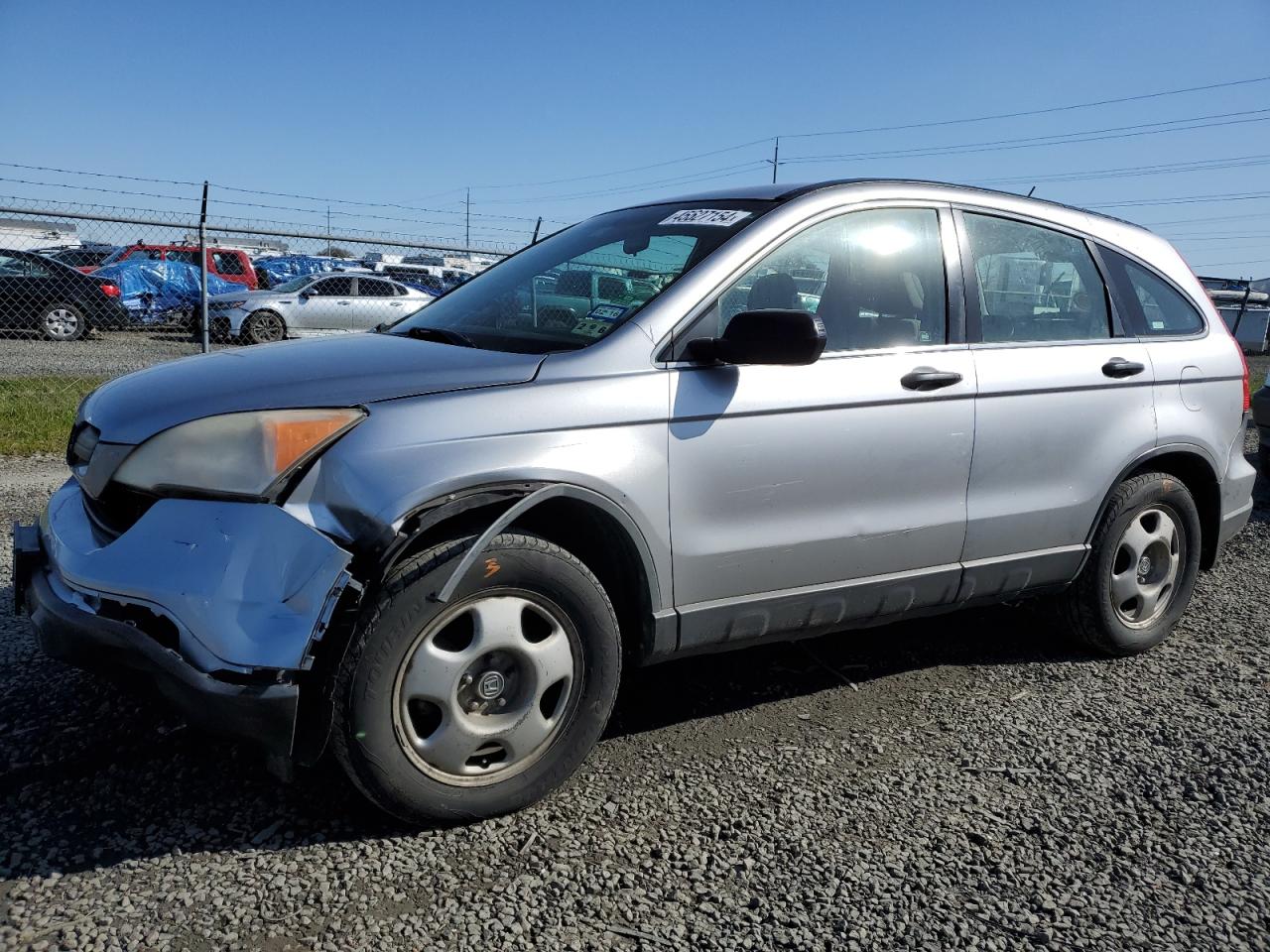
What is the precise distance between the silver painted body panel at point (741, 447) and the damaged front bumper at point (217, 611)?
1 centimetres

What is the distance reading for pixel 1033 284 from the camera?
12.8ft

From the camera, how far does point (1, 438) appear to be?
7.42 meters

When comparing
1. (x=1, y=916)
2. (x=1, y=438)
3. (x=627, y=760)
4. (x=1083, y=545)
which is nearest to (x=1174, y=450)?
(x=1083, y=545)

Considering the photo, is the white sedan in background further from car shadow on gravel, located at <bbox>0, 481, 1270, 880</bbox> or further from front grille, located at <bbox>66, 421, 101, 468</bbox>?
front grille, located at <bbox>66, 421, 101, 468</bbox>

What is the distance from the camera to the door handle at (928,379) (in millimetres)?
3371

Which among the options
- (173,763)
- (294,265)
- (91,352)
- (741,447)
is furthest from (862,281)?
(294,265)

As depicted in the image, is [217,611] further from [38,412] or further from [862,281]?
[38,412]

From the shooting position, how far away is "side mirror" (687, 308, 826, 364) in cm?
290

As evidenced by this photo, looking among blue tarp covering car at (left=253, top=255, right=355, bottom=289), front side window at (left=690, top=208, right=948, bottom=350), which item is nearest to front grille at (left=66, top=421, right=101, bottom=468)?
front side window at (left=690, top=208, right=948, bottom=350)

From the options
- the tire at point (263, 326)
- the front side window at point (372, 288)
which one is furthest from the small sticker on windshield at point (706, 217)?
the front side window at point (372, 288)

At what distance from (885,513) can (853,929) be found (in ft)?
4.51

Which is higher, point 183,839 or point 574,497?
point 574,497

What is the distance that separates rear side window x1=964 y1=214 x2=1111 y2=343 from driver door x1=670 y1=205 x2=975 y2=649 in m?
0.19

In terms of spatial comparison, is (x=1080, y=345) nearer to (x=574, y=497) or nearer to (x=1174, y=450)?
(x=1174, y=450)
